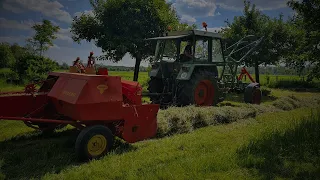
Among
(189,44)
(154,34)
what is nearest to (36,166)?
(189,44)

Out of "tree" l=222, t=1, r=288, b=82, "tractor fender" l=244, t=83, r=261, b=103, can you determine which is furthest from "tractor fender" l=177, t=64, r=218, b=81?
"tree" l=222, t=1, r=288, b=82

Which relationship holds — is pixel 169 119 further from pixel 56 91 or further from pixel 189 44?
pixel 189 44

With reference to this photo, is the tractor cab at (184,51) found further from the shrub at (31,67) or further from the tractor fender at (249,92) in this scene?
the shrub at (31,67)

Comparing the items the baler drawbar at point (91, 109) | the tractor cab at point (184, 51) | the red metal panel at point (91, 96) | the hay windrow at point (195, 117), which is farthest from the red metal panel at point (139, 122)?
the tractor cab at point (184, 51)

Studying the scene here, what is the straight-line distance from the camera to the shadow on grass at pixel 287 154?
413 cm

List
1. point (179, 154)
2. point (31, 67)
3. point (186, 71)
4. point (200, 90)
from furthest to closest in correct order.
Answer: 1. point (31, 67)
2. point (200, 90)
3. point (186, 71)
4. point (179, 154)

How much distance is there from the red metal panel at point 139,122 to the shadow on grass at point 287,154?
181 cm

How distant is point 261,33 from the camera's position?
18250 millimetres

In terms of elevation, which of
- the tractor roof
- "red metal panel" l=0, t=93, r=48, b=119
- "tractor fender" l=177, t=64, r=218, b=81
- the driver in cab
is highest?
the tractor roof

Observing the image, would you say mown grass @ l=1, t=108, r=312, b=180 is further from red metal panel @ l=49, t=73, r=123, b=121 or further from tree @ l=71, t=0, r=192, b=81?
tree @ l=71, t=0, r=192, b=81

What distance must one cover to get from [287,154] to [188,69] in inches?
184

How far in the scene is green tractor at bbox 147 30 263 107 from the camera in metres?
8.91

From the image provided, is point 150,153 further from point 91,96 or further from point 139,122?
point 91,96

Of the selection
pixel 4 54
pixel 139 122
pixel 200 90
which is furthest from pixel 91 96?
pixel 4 54
